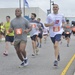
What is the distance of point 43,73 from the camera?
10.2 m

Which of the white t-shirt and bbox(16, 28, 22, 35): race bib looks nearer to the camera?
bbox(16, 28, 22, 35): race bib

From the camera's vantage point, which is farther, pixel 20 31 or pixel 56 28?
pixel 56 28

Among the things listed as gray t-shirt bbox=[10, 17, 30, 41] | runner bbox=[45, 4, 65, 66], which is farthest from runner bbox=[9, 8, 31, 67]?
runner bbox=[45, 4, 65, 66]

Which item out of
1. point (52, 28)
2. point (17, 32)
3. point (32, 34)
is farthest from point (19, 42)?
point (32, 34)

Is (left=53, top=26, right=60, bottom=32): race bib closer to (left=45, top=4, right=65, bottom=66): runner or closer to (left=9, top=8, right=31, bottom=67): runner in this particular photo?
(left=45, top=4, right=65, bottom=66): runner

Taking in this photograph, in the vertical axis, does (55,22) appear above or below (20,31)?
above

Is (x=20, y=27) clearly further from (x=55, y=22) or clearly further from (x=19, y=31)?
(x=55, y=22)

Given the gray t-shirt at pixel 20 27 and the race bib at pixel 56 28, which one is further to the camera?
the race bib at pixel 56 28

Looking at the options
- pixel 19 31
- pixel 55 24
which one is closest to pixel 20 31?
pixel 19 31

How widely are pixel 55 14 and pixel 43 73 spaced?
7.26ft

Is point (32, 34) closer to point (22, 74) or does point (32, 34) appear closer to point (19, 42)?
point (19, 42)

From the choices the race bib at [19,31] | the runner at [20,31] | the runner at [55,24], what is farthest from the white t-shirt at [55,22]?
the race bib at [19,31]

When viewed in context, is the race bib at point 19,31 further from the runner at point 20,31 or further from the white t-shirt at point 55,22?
the white t-shirt at point 55,22

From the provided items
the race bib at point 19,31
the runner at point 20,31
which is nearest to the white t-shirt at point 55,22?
the runner at point 20,31
